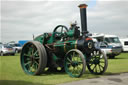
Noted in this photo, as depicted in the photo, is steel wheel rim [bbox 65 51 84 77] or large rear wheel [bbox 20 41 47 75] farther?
large rear wheel [bbox 20 41 47 75]

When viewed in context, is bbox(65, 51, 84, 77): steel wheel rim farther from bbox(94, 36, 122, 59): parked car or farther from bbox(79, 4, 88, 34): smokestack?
bbox(94, 36, 122, 59): parked car

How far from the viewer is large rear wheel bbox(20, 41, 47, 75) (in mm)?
8070

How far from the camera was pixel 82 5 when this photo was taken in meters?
8.02

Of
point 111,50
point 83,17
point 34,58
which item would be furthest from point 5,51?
point 83,17

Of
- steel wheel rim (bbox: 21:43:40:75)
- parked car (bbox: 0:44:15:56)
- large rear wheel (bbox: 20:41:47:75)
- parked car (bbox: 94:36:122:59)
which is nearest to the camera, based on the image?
large rear wheel (bbox: 20:41:47:75)

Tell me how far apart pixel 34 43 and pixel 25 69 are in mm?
1423

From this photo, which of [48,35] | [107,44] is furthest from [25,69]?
[107,44]

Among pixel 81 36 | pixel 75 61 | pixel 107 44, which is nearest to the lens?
pixel 75 61

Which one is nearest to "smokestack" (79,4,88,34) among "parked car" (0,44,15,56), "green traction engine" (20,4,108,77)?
"green traction engine" (20,4,108,77)

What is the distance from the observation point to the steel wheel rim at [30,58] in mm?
8597

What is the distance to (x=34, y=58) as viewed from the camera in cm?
856

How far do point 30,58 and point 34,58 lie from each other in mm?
343

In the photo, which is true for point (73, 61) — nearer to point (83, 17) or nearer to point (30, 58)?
point (83, 17)

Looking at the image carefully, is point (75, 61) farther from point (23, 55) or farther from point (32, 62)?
point (23, 55)
